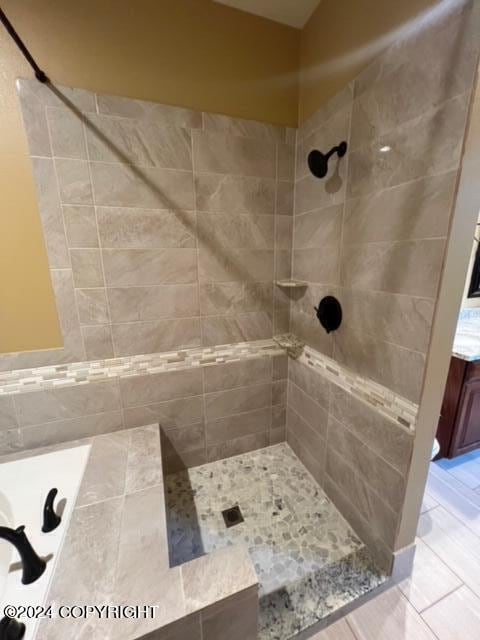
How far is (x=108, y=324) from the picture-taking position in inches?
51.2

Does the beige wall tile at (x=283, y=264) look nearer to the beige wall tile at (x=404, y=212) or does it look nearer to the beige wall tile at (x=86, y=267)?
the beige wall tile at (x=404, y=212)

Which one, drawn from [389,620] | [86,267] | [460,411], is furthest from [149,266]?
[460,411]

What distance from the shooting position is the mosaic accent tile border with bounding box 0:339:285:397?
1.24m

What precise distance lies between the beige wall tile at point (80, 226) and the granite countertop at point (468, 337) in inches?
77.9

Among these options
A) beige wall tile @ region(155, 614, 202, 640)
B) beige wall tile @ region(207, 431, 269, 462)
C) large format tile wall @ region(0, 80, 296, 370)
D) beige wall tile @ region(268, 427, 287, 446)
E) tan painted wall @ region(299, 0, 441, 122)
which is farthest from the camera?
beige wall tile @ region(268, 427, 287, 446)

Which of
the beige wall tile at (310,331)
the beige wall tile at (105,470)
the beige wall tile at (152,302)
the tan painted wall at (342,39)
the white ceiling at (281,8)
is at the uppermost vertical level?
the white ceiling at (281,8)

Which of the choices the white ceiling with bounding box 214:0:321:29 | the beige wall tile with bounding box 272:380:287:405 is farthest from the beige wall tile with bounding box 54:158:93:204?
the beige wall tile with bounding box 272:380:287:405

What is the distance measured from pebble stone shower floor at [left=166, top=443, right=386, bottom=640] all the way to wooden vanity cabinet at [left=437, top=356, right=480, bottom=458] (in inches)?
38.3

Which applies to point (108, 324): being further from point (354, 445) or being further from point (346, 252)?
point (354, 445)

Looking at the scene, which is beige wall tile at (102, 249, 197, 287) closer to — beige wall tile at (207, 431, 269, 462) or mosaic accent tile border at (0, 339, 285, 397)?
mosaic accent tile border at (0, 339, 285, 397)

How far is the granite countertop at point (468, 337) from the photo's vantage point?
148 centimetres

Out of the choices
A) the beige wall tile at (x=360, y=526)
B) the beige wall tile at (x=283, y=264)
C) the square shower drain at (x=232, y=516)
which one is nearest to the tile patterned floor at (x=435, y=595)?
the beige wall tile at (x=360, y=526)

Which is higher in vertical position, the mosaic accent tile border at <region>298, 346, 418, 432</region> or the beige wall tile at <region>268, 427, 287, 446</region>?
the mosaic accent tile border at <region>298, 346, 418, 432</region>

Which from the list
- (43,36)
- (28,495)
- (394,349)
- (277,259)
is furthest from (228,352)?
(43,36)
